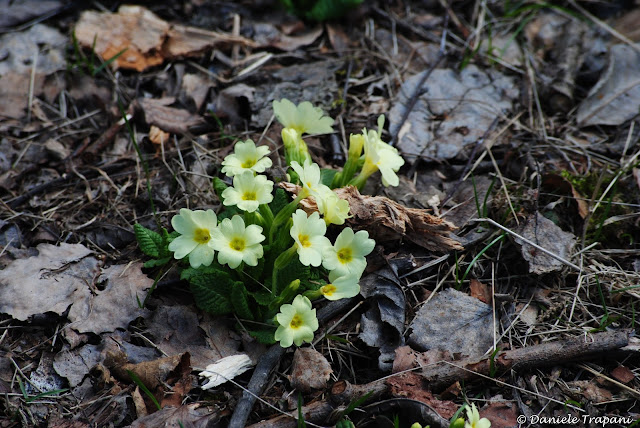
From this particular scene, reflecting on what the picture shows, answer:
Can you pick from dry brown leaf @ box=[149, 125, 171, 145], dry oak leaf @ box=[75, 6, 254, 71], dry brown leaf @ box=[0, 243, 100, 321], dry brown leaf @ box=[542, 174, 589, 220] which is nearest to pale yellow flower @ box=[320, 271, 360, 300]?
dry brown leaf @ box=[0, 243, 100, 321]

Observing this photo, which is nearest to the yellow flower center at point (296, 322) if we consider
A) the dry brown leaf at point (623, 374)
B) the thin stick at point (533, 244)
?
the thin stick at point (533, 244)

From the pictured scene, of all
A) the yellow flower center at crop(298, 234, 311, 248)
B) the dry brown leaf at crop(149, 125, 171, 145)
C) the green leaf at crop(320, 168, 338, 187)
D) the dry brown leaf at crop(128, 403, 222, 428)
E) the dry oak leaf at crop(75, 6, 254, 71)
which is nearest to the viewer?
the dry brown leaf at crop(128, 403, 222, 428)

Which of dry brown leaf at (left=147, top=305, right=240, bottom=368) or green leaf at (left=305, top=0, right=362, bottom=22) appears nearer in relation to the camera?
dry brown leaf at (left=147, top=305, right=240, bottom=368)

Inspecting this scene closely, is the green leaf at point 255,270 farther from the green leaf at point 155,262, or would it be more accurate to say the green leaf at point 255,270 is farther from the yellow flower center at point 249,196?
the green leaf at point 155,262

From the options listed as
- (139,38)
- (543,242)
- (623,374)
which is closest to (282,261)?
(543,242)

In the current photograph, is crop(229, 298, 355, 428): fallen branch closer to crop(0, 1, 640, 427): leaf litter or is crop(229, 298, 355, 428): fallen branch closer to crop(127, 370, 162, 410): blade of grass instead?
crop(0, 1, 640, 427): leaf litter

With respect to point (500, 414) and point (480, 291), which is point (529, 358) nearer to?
point (500, 414)

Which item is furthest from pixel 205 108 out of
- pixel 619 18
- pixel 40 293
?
pixel 619 18
